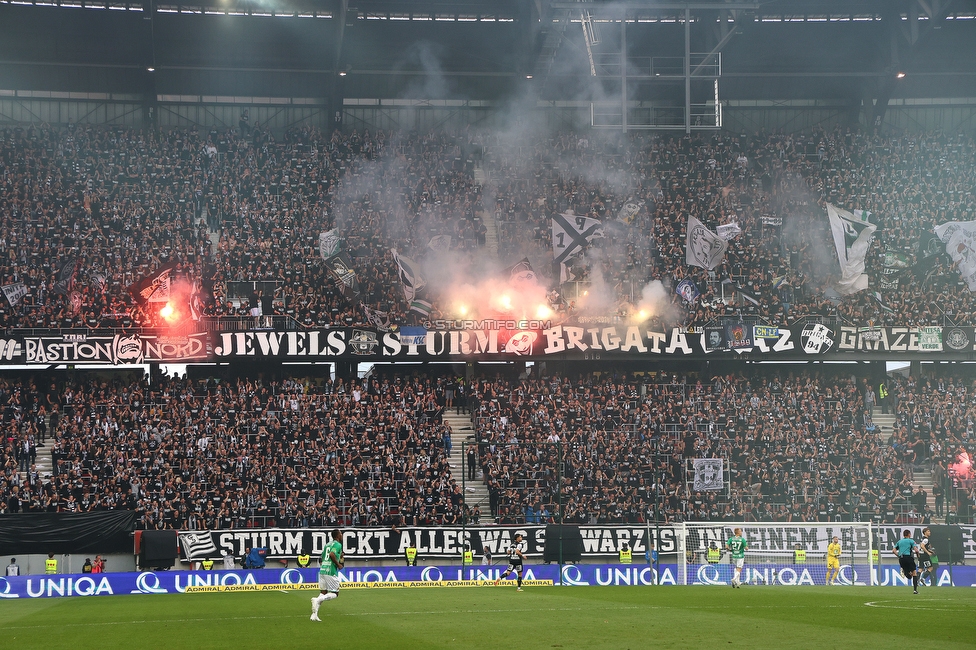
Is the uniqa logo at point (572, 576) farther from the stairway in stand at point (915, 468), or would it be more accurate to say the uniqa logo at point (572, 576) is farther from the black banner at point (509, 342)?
the stairway in stand at point (915, 468)

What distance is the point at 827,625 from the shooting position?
1953 cm

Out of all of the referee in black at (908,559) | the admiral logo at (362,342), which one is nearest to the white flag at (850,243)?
the admiral logo at (362,342)

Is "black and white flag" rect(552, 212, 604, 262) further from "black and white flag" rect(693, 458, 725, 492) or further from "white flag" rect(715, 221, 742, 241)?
"black and white flag" rect(693, 458, 725, 492)

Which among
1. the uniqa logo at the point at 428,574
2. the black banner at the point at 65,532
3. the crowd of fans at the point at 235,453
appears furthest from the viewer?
the crowd of fans at the point at 235,453

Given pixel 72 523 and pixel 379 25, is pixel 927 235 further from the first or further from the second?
pixel 72 523

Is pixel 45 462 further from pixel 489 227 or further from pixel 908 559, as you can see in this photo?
pixel 908 559

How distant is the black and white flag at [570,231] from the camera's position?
4978 centimetres

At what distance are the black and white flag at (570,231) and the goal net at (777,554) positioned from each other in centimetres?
1713

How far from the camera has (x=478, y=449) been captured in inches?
1773

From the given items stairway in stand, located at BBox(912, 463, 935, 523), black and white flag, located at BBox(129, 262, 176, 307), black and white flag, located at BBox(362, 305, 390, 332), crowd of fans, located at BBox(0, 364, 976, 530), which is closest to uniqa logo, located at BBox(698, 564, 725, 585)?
crowd of fans, located at BBox(0, 364, 976, 530)

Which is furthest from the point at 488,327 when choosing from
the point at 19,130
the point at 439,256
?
the point at 19,130

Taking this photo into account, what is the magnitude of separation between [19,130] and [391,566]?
30383 mm

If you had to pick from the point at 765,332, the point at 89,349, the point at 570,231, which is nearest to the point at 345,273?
the point at 570,231

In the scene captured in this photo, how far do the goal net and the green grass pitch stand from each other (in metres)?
3.85
